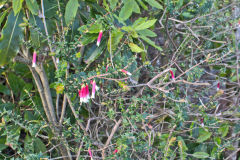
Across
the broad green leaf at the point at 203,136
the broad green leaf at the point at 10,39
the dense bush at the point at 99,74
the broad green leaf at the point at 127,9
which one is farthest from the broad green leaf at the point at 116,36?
the broad green leaf at the point at 203,136

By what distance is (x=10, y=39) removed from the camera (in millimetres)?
1276

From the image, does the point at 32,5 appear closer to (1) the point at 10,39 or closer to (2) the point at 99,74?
(1) the point at 10,39

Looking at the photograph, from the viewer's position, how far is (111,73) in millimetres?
1038

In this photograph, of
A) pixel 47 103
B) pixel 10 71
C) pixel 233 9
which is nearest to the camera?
pixel 47 103

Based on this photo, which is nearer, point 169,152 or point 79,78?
point 79,78

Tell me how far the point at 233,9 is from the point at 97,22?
4.84 feet

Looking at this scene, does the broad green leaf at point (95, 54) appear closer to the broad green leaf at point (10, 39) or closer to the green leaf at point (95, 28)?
the green leaf at point (95, 28)

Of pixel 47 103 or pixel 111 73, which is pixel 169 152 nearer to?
pixel 111 73

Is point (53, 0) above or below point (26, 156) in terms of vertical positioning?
above

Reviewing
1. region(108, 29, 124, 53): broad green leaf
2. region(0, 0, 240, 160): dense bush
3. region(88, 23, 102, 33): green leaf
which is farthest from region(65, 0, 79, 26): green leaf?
region(108, 29, 124, 53): broad green leaf

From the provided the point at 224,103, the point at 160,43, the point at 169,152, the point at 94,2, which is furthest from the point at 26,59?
the point at 224,103

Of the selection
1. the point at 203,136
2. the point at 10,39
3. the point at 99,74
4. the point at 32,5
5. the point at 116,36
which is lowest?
the point at 203,136

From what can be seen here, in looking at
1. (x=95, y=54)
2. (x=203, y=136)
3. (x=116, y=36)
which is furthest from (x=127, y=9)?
(x=203, y=136)

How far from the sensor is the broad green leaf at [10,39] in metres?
1.24
